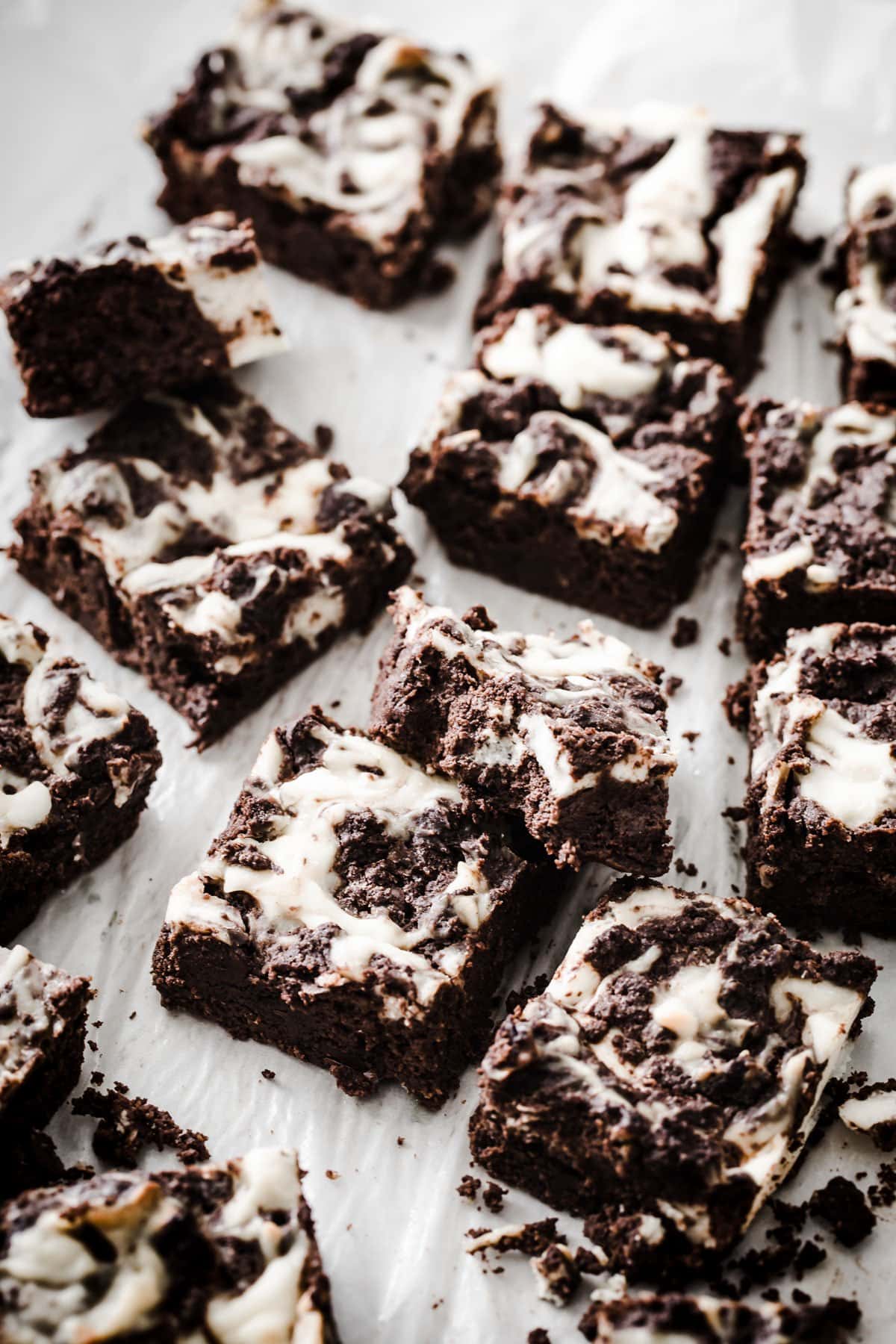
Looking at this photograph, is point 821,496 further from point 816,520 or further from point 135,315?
point 135,315

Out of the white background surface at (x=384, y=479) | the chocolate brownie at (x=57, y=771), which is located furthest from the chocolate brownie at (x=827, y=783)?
the chocolate brownie at (x=57, y=771)

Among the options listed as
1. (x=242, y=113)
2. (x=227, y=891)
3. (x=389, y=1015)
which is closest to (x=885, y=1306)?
(x=389, y=1015)

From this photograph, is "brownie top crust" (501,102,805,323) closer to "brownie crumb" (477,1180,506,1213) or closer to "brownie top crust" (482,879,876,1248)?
"brownie top crust" (482,879,876,1248)

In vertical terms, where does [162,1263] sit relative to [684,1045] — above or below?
below

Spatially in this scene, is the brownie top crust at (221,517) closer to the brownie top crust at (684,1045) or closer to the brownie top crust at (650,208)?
the brownie top crust at (650,208)

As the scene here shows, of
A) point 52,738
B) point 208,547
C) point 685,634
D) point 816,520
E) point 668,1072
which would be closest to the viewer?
point 668,1072

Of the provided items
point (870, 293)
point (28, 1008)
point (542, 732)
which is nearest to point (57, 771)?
point (28, 1008)

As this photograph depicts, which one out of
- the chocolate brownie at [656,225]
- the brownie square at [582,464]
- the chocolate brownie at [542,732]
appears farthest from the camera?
the chocolate brownie at [656,225]
